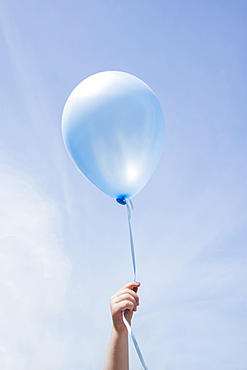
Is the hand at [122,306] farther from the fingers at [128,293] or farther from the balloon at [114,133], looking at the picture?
the balloon at [114,133]

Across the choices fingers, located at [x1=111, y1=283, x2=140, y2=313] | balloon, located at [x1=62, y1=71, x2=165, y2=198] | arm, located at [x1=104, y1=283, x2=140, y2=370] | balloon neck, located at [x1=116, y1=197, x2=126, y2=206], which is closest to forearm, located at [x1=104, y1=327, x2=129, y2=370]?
arm, located at [x1=104, y1=283, x2=140, y2=370]

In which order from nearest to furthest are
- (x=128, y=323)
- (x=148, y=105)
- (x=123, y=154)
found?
(x=128, y=323) → (x=123, y=154) → (x=148, y=105)

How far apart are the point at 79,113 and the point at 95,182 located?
→ 0.62 metres

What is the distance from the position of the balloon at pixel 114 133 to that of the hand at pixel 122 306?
839 millimetres

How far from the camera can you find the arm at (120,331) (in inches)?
83.6

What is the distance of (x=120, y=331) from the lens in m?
2.18

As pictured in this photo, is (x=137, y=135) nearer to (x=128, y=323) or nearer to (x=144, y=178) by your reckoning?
(x=144, y=178)

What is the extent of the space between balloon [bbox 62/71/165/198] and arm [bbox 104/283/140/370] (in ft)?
2.82

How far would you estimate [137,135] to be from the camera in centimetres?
253

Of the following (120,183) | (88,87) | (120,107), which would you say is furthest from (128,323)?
(88,87)

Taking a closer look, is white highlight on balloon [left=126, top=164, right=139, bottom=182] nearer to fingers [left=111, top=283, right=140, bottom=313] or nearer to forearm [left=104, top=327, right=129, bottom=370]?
fingers [left=111, top=283, right=140, bottom=313]

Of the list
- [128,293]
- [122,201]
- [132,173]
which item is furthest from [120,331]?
[132,173]

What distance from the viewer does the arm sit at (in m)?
2.12

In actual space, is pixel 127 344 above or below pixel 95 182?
below
